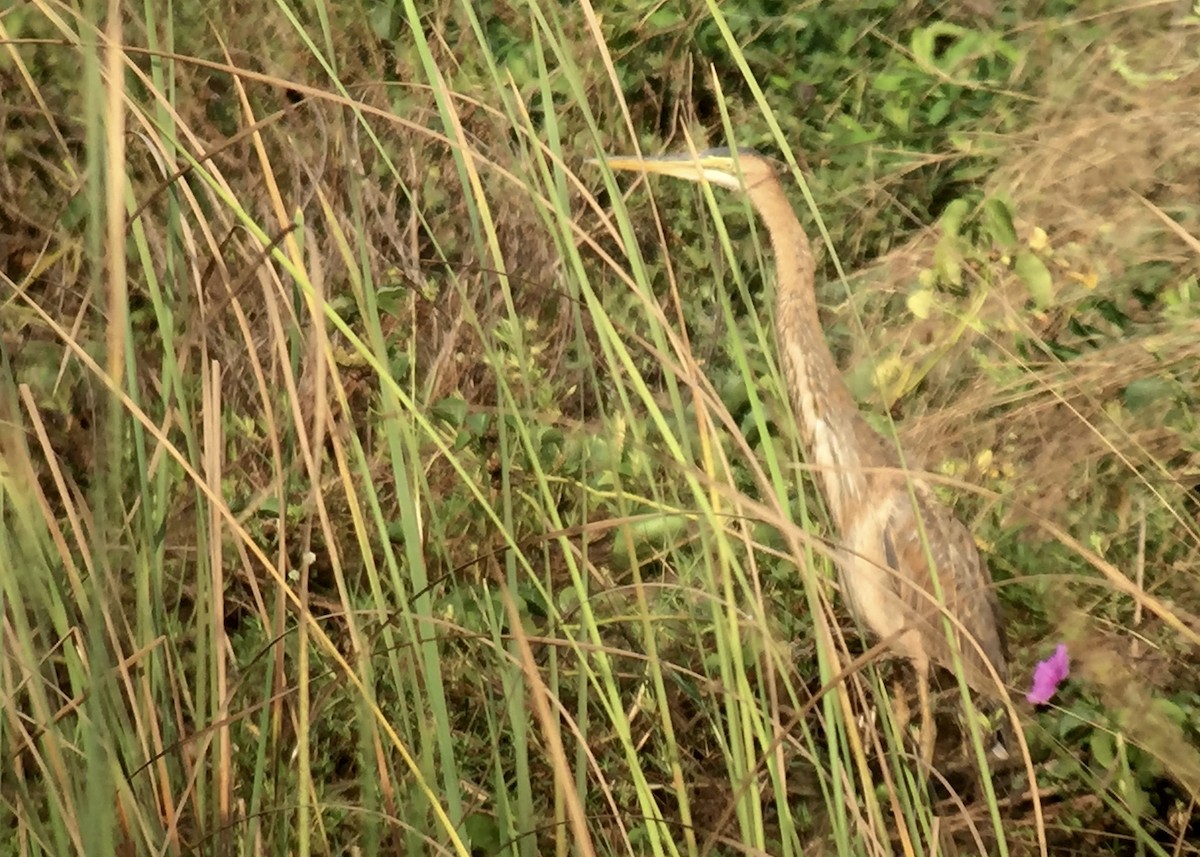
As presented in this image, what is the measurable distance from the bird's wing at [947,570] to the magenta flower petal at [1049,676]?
10cm

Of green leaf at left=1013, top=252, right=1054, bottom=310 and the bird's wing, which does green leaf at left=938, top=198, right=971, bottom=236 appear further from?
the bird's wing

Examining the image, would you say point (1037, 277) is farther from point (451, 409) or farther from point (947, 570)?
point (451, 409)

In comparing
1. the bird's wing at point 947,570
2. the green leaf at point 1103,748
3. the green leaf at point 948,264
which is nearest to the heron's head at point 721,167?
the green leaf at point 948,264

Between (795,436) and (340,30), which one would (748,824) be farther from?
(340,30)

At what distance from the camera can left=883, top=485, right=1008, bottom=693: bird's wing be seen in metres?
1.74

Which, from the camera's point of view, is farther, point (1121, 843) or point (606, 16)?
Answer: point (606, 16)

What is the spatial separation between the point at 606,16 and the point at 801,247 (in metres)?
0.89

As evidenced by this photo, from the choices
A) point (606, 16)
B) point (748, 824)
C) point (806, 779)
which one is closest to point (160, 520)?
point (748, 824)

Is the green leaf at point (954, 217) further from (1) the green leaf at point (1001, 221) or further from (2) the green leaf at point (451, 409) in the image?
(2) the green leaf at point (451, 409)

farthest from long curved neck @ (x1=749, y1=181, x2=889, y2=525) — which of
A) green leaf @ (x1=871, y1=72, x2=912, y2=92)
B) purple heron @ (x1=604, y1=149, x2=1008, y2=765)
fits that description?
green leaf @ (x1=871, y1=72, x2=912, y2=92)

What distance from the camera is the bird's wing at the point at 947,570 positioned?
1.74 metres

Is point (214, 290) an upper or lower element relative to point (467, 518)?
Answer: upper

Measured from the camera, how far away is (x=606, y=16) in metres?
2.65

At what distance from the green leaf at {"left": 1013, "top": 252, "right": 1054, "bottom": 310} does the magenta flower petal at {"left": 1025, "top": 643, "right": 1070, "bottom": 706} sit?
62 centimetres
